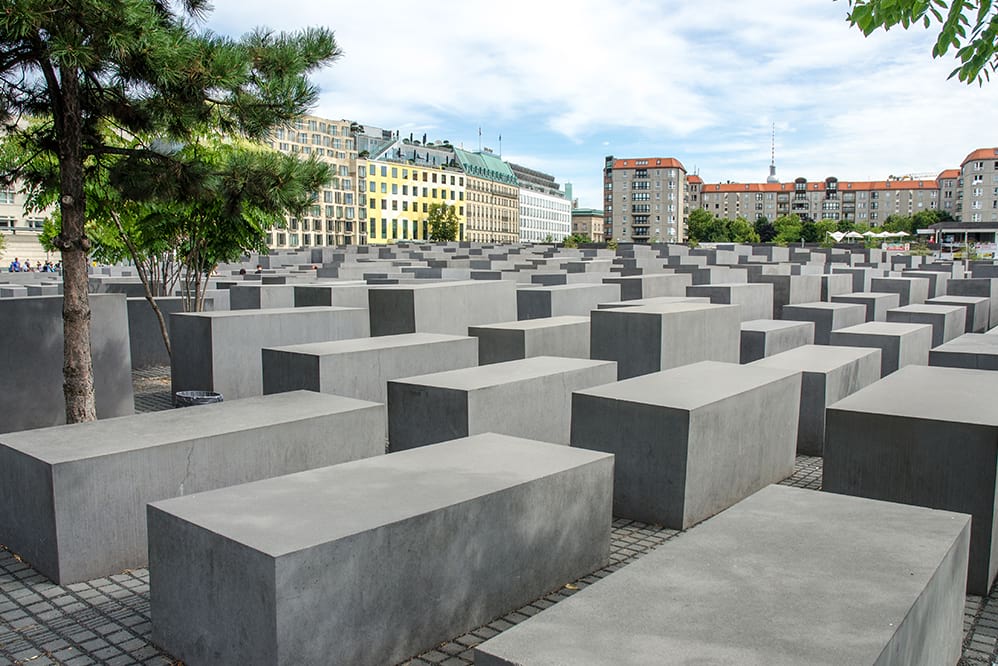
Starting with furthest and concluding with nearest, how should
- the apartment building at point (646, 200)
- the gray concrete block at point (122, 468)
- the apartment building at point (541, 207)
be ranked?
the apartment building at point (541, 207), the apartment building at point (646, 200), the gray concrete block at point (122, 468)

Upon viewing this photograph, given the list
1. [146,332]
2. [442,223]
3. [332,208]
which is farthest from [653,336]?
[332,208]

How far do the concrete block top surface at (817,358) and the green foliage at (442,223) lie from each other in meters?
90.2

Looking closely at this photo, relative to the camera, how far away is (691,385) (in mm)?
7609

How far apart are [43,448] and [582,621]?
4.27 metres

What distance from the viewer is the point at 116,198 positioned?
10516 millimetres

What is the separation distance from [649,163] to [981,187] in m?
A: 48.5

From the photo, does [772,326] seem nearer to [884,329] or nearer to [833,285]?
[884,329]

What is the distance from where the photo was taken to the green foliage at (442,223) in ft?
333

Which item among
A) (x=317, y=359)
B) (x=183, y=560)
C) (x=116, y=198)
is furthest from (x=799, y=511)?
(x=116, y=198)

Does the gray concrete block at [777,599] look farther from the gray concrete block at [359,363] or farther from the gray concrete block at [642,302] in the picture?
the gray concrete block at [642,302]

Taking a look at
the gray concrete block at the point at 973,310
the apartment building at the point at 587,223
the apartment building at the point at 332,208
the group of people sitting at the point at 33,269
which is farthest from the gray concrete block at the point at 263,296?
the apartment building at the point at 587,223

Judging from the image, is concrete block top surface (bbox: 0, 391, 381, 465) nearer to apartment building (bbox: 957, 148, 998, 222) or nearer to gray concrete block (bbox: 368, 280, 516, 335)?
gray concrete block (bbox: 368, 280, 516, 335)

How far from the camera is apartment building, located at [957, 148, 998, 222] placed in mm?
119125

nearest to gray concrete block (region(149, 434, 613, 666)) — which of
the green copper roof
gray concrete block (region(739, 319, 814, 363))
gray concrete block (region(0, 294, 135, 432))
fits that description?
gray concrete block (region(0, 294, 135, 432))
